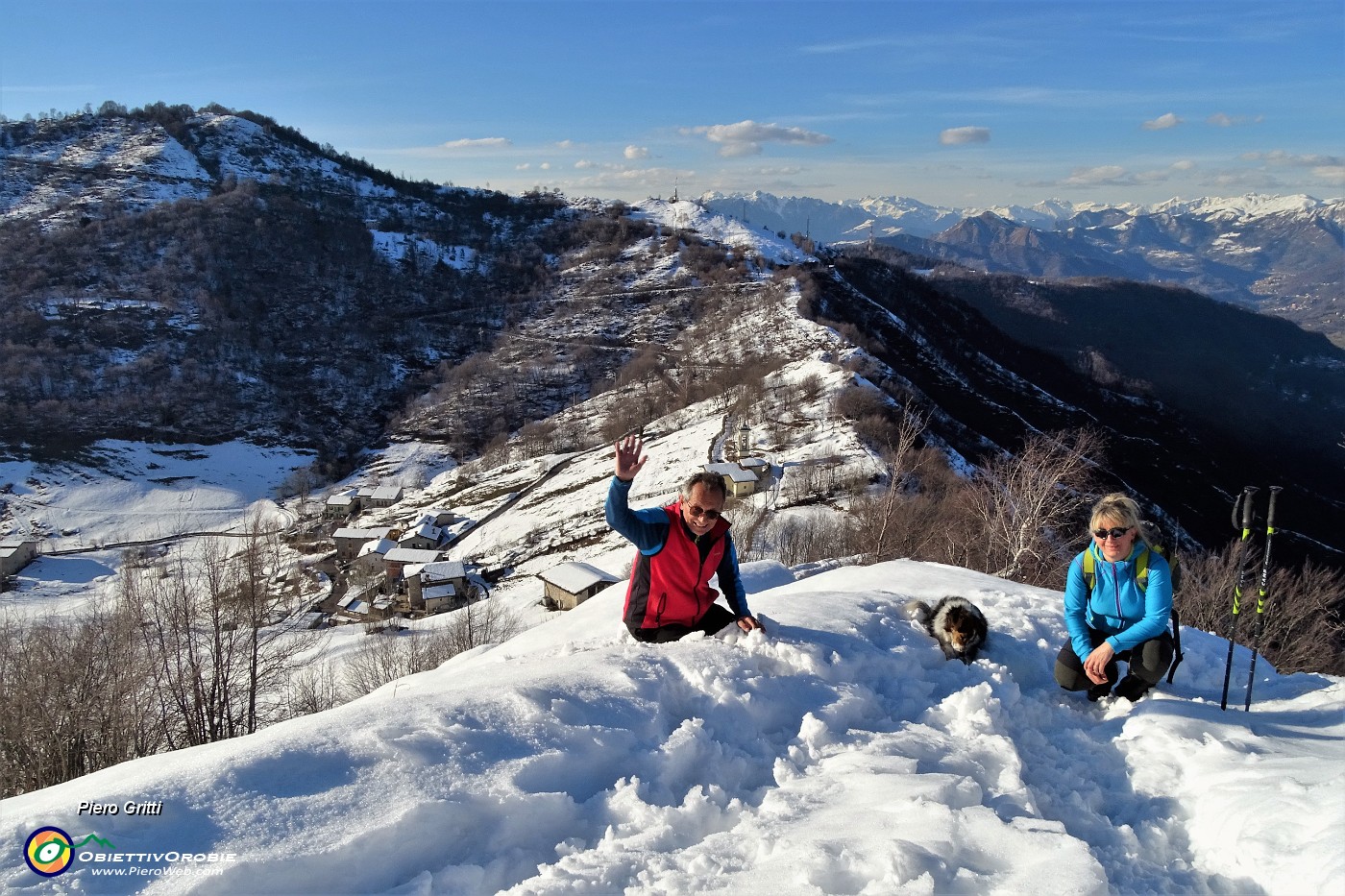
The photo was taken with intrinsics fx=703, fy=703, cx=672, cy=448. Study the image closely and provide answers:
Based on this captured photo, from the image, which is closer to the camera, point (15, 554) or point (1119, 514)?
point (1119, 514)

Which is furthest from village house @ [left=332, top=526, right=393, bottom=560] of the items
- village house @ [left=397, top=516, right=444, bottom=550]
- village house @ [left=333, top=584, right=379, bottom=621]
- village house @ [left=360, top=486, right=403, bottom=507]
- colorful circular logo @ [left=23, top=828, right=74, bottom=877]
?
colorful circular logo @ [left=23, top=828, right=74, bottom=877]

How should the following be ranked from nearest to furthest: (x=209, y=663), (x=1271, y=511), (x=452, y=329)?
(x=1271, y=511) < (x=209, y=663) < (x=452, y=329)

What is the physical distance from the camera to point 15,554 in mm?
54531

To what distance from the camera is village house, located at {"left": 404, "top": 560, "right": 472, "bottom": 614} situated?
1647 inches

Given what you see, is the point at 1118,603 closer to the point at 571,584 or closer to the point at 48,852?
the point at 48,852

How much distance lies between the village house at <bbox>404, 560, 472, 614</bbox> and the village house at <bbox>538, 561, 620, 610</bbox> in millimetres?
8498

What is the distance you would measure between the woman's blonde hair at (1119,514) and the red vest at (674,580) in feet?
9.82

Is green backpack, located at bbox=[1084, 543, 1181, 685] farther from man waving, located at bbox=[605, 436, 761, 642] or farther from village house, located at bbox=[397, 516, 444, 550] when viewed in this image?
village house, located at bbox=[397, 516, 444, 550]

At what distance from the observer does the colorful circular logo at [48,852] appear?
3059 mm

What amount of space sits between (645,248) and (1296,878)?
154 m

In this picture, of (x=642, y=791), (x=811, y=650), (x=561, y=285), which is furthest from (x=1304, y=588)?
(x=561, y=285)

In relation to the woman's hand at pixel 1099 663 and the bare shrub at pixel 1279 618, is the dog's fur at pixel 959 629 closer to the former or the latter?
the woman's hand at pixel 1099 663

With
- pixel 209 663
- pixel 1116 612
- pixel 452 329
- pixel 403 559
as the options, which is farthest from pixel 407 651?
pixel 452 329

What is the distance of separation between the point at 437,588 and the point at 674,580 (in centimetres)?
3967
